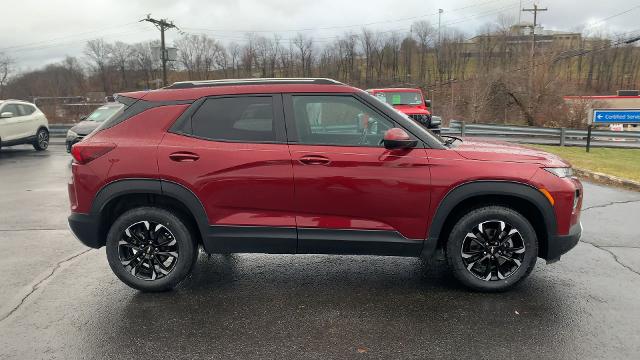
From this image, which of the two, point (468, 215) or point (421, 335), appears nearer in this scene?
point (421, 335)

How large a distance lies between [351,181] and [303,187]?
394 millimetres

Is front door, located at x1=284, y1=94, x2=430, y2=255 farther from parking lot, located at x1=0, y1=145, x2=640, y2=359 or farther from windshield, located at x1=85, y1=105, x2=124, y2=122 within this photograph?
windshield, located at x1=85, y1=105, x2=124, y2=122

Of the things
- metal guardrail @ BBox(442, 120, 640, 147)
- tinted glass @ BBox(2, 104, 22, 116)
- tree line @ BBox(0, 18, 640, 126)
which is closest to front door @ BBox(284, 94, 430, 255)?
tinted glass @ BBox(2, 104, 22, 116)

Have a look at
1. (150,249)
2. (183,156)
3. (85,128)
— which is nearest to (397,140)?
(183,156)

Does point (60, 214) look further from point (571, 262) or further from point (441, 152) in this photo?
point (571, 262)

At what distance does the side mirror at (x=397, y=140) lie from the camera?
3605 mm

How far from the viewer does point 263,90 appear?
3.97m

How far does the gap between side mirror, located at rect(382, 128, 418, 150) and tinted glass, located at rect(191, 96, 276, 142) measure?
0.94 meters

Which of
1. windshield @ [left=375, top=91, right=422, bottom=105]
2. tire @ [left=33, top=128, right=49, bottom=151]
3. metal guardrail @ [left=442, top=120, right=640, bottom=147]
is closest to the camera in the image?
tire @ [left=33, top=128, right=49, bottom=151]

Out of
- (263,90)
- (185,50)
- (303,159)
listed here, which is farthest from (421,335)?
(185,50)

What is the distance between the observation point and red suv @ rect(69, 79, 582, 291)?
372 cm

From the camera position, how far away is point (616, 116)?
1462cm

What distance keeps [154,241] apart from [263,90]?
1612 millimetres

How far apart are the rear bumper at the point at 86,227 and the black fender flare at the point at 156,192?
177 millimetres
